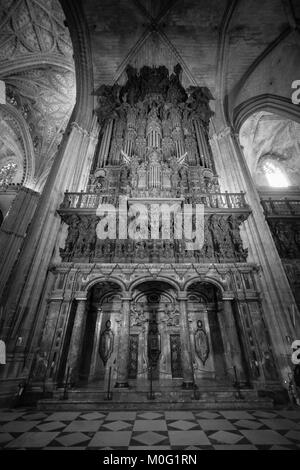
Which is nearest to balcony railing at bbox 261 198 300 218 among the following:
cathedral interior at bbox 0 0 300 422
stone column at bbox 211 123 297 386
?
cathedral interior at bbox 0 0 300 422

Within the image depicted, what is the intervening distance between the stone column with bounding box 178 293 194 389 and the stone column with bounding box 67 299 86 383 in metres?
2.92

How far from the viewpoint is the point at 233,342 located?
6.18 metres

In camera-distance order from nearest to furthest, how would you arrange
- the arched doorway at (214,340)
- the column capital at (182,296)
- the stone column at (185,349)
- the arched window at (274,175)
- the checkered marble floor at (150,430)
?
the checkered marble floor at (150,430), the stone column at (185,349), the arched doorway at (214,340), the column capital at (182,296), the arched window at (274,175)

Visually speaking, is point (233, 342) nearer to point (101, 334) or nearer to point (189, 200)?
point (101, 334)

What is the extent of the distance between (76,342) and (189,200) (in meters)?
6.32

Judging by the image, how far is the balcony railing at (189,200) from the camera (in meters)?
8.17

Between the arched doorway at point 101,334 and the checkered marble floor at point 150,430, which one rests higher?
the arched doorway at point 101,334

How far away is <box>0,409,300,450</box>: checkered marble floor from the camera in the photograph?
288 cm

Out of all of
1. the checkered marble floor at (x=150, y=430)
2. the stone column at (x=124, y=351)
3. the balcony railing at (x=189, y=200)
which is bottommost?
the checkered marble floor at (x=150, y=430)

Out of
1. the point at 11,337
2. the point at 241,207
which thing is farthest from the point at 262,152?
A: the point at 11,337

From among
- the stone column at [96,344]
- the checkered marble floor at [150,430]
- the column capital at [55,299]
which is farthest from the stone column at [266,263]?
the column capital at [55,299]

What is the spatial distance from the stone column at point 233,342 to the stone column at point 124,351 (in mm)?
2968

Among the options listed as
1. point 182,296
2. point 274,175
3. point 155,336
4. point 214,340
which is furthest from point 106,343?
point 274,175

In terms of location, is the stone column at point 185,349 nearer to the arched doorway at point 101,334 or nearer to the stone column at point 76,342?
the arched doorway at point 101,334
